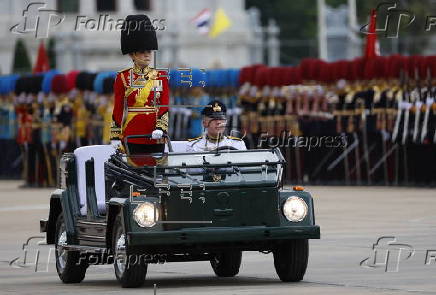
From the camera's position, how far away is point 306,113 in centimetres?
3525

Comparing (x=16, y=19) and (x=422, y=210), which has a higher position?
(x=16, y=19)

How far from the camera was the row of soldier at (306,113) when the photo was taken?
32.5 meters

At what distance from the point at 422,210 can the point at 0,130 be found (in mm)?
21094

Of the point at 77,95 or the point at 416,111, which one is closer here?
the point at 416,111

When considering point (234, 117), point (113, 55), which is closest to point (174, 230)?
point (234, 117)

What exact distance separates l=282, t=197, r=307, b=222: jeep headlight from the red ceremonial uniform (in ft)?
5.79

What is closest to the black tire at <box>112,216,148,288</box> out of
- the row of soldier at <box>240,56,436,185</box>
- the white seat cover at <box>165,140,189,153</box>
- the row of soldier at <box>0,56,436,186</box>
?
the white seat cover at <box>165,140,189,153</box>

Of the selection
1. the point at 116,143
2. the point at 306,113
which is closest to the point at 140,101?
the point at 116,143

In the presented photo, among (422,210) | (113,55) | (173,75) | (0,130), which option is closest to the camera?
(173,75)

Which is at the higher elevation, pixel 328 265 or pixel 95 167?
pixel 95 167

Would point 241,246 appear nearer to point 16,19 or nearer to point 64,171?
point 64,171

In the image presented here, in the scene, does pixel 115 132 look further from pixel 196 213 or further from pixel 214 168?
pixel 196 213

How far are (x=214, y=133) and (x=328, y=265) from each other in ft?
7.05

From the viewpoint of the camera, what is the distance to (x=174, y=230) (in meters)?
14.9
